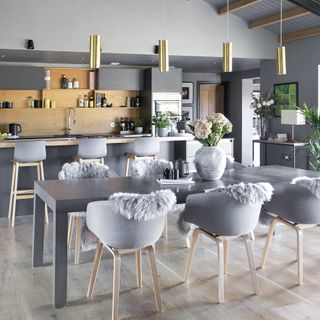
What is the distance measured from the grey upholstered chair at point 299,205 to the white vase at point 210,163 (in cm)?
53

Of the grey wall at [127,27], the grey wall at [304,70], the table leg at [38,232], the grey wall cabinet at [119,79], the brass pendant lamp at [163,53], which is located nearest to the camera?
the table leg at [38,232]

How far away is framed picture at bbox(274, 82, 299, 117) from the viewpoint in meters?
9.05

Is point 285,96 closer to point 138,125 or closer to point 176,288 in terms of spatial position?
point 138,125

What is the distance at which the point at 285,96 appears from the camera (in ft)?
30.5

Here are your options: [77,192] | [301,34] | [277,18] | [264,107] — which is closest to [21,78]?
[264,107]

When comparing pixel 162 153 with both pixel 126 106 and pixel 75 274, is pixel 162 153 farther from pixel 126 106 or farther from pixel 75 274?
pixel 75 274

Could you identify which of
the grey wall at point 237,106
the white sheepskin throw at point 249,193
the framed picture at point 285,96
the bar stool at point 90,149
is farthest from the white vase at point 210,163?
the grey wall at point 237,106

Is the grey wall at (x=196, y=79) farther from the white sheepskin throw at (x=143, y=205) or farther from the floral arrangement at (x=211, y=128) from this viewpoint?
the white sheepskin throw at (x=143, y=205)

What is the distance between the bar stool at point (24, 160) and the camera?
632 centimetres

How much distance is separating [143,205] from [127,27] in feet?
18.7

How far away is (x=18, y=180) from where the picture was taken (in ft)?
21.8

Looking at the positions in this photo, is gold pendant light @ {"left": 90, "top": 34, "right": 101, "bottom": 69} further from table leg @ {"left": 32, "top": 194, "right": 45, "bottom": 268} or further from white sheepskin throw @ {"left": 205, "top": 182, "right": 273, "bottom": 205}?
white sheepskin throw @ {"left": 205, "top": 182, "right": 273, "bottom": 205}

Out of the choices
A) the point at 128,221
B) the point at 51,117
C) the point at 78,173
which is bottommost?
the point at 128,221

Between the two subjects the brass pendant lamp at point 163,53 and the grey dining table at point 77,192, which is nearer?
the grey dining table at point 77,192
